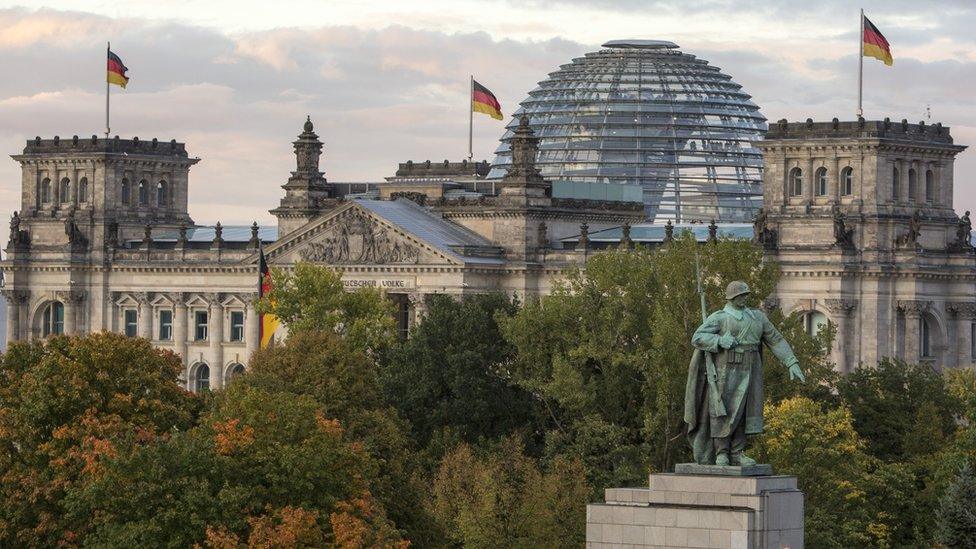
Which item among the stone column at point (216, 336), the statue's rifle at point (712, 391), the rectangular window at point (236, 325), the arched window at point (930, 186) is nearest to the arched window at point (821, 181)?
the arched window at point (930, 186)

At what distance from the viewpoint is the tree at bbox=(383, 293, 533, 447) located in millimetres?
128750

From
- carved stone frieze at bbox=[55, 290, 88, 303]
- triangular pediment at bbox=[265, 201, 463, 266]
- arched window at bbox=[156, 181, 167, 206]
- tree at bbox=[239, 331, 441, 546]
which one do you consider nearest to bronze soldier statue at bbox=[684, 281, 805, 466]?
tree at bbox=[239, 331, 441, 546]

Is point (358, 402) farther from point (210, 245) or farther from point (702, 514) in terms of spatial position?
point (210, 245)

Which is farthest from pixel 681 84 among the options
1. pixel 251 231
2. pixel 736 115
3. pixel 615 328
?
pixel 615 328

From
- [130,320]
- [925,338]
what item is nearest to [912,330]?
[925,338]

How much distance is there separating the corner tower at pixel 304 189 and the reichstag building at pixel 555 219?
0.13 m

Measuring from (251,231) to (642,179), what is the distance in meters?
24.1

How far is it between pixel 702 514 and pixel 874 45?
91732 millimetres

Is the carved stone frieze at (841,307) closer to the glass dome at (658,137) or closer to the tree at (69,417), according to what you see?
the glass dome at (658,137)

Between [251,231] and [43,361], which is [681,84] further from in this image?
[43,361]

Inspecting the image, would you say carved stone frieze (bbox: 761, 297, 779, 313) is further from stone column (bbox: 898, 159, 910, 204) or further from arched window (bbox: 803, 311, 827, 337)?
stone column (bbox: 898, 159, 910, 204)

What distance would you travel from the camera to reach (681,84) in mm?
190000

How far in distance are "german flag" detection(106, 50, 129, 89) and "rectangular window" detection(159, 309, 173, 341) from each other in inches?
592

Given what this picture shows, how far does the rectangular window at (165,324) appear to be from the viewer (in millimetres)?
181750
